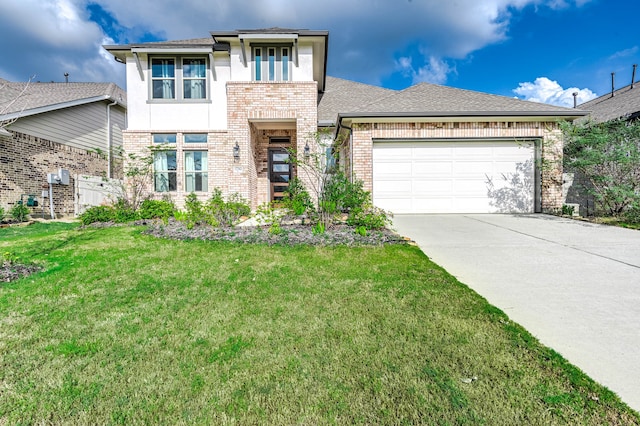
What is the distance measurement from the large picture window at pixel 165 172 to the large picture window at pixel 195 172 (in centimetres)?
40

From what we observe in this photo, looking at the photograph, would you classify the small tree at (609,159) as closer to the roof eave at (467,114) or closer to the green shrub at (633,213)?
the green shrub at (633,213)

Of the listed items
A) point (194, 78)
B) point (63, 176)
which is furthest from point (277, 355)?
point (63, 176)

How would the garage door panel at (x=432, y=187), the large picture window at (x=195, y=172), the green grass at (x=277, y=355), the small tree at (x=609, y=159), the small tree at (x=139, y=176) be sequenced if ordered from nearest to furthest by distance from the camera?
the green grass at (x=277, y=355) → the small tree at (x=609, y=159) → the garage door panel at (x=432, y=187) → the small tree at (x=139, y=176) → the large picture window at (x=195, y=172)

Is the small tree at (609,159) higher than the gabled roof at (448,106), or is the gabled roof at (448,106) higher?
the gabled roof at (448,106)

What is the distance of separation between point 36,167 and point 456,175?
46.9ft

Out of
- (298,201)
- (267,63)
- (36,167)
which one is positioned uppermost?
(267,63)

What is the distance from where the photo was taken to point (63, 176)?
10875 mm

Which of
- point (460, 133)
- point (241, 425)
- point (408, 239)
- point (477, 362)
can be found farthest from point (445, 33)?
point (241, 425)

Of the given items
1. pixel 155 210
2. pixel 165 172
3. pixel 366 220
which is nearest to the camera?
pixel 366 220

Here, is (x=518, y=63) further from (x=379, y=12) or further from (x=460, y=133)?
(x=460, y=133)

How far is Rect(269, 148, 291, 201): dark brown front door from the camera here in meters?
12.3

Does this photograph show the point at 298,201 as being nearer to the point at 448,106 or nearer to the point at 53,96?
the point at 448,106

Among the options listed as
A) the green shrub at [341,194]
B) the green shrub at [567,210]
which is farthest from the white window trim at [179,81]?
the green shrub at [567,210]

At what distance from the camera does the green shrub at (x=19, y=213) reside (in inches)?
354
